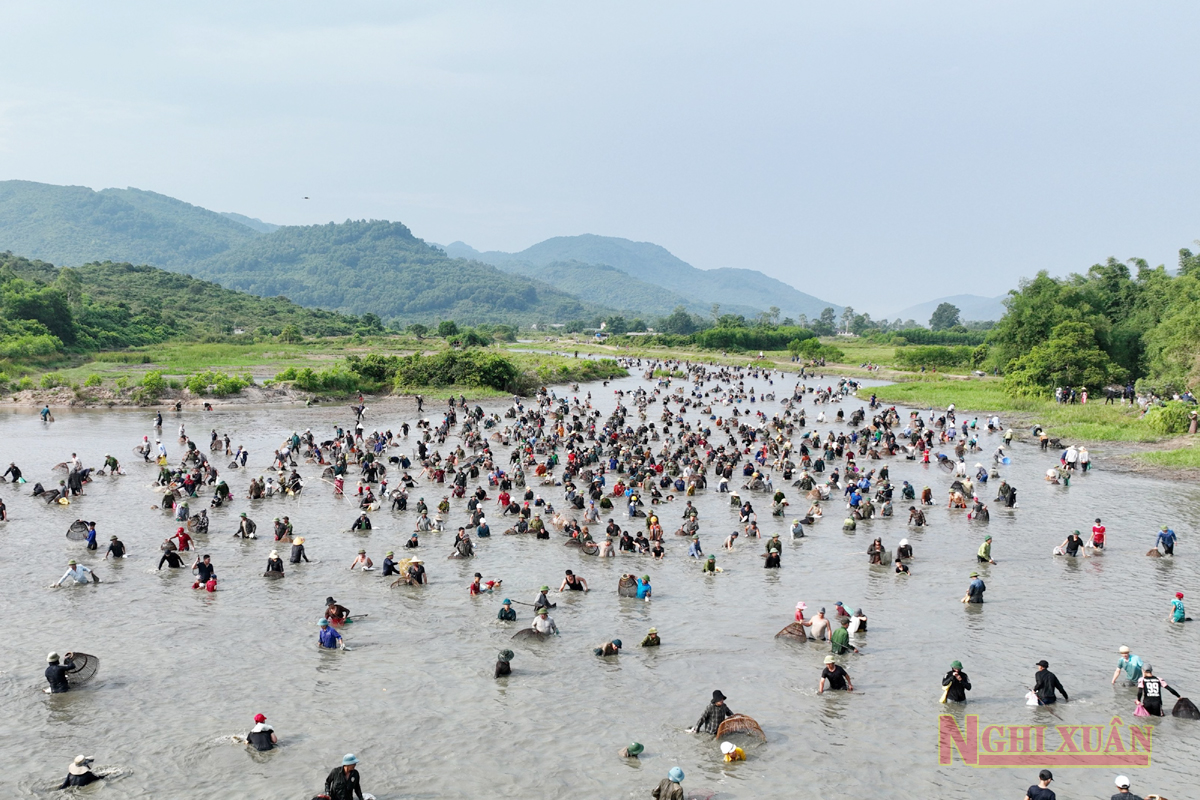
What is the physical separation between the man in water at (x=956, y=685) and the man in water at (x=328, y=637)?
12023mm

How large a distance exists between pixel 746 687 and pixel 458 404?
47160 mm

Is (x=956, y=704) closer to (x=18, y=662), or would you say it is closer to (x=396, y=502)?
(x=18, y=662)

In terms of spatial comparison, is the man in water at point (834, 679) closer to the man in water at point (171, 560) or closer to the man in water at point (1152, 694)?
the man in water at point (1152, 694)

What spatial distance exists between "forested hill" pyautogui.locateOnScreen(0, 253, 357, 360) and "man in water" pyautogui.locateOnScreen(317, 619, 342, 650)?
6266 centimetres

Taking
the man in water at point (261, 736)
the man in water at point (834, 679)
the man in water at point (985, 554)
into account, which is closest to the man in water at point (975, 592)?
the man in water at point (985, 554)

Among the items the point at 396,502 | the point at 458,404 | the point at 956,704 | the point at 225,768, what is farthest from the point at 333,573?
the point at 458,404

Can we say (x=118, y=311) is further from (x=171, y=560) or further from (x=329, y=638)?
(x=329, y=638)

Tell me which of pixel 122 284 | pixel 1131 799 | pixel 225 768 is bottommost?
pixel 225 768

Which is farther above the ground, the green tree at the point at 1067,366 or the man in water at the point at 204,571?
the green tree at the point at 1067,366

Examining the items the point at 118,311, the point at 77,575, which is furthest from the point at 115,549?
the point at 118,311

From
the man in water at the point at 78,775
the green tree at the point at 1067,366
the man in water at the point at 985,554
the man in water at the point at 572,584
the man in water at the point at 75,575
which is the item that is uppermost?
the green tree at the point at 1067,366

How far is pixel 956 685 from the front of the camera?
15.1m

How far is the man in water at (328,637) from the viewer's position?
17250 mm

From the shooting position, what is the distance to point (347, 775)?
38.0ft
